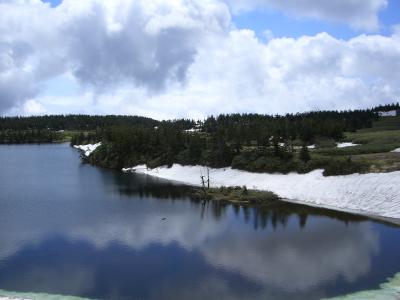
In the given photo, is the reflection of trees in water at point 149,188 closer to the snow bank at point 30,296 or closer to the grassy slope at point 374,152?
the grassy slope at point 374,152

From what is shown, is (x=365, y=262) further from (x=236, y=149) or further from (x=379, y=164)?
(x=236, y=149)

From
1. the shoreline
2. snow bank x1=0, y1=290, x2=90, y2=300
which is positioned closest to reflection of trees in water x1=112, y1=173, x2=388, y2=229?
the shoreline

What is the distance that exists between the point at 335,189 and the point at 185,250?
112ft

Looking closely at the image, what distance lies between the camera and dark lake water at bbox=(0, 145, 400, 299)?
3316cm

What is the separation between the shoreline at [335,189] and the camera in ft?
192

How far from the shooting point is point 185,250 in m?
42.5

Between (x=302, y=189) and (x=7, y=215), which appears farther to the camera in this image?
(x=302, y=189)

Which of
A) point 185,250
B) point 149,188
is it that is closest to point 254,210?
point 185,250

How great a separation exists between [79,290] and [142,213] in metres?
28.6

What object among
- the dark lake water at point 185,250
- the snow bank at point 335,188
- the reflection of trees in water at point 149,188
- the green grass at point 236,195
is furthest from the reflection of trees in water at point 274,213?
the reflection of trees in water at point 149,188

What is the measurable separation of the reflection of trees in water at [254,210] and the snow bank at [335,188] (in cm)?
309

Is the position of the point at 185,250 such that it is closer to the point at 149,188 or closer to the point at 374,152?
the point at 149,188

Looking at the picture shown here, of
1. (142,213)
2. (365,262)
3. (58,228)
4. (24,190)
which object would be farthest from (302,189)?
(24,190)

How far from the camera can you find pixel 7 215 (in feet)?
191
